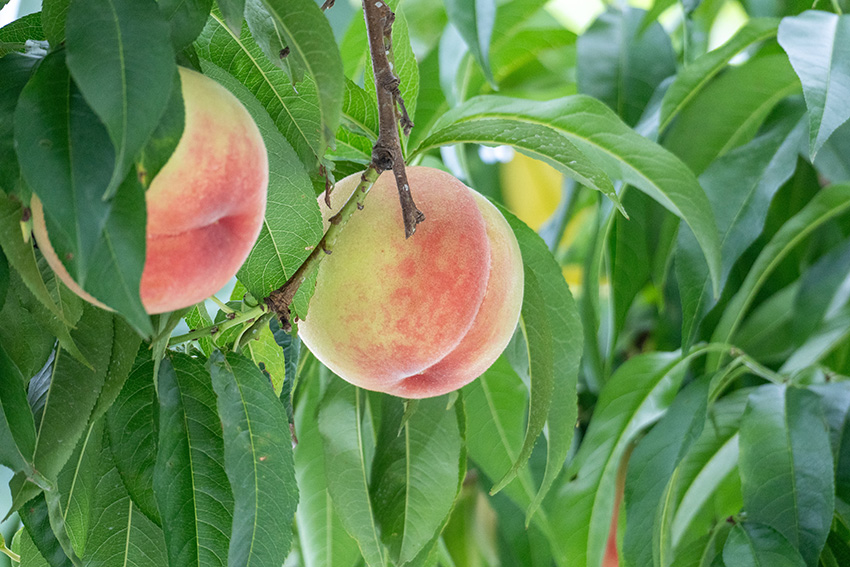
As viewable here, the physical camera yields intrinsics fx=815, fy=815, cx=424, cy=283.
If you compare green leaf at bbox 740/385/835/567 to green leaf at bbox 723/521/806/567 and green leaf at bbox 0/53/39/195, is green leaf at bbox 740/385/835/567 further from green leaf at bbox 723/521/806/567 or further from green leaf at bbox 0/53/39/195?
green leaf at bbox 0/53/39/195

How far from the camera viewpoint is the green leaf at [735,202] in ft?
2.73

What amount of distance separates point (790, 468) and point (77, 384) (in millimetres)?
697

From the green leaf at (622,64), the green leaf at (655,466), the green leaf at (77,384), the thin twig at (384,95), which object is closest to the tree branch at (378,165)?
the thin twig at (384,95)

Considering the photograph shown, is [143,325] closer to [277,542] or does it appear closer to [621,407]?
[277,542]

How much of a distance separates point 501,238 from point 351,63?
1.97 feet

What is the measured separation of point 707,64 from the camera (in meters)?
0.95

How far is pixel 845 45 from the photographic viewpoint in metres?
0.76

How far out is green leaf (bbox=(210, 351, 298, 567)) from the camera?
1.70 ft

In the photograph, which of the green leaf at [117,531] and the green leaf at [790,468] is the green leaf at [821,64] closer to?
the green leaf at [790,468]

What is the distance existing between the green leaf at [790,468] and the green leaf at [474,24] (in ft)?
1.57

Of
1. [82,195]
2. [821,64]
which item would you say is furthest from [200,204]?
[821,64]

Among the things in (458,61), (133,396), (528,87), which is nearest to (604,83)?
(458,61)

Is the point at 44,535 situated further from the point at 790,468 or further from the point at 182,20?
the point at 790,468

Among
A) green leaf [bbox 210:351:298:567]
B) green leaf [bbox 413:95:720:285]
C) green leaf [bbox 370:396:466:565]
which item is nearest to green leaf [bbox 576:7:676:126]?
green leaf [bbox 413:95:720:285]
